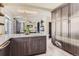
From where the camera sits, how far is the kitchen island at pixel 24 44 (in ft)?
8.81

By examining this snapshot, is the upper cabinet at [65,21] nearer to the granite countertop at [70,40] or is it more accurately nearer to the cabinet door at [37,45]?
the granite countertop at [70,40]

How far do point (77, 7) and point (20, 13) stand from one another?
1.64 meters

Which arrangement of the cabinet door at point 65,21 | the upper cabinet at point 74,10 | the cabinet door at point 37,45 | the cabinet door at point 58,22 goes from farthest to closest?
the cabinet door at point 58,22
the cabinet door at point 65,21
the cabinet door at point 37,45
the upper cabinet at point 74,10

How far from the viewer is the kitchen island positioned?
268 centimetres

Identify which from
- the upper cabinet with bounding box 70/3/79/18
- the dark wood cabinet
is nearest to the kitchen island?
the dark wood cabinet

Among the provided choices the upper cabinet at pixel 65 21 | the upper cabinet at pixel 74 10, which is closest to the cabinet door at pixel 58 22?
the upper cabinet at pixel 65 21

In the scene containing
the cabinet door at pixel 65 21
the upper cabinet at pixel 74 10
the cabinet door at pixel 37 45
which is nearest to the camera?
the upper cabinet at pixel 74 10

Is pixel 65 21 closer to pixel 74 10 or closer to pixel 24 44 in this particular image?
pixel 74 10

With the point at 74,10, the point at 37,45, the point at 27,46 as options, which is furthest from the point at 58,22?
the point at 27,46

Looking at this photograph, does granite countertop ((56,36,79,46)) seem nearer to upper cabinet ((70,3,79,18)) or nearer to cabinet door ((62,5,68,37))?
cabinet door ((62,5,68,37))

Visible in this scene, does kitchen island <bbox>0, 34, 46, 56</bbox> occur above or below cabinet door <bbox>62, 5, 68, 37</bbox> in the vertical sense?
below

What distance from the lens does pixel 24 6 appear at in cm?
247

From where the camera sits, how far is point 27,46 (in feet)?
9.85

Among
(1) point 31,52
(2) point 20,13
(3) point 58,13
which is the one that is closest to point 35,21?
(2) point 20,13
